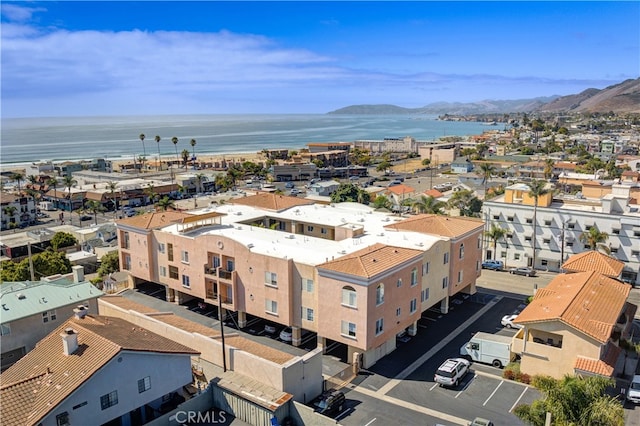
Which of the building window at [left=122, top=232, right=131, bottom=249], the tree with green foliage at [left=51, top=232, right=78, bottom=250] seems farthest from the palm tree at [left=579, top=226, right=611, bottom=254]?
the tree with green foliage at [left=51, top=232, right=78, bottom=250]

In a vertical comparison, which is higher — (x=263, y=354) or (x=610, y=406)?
(x=610, y=406)

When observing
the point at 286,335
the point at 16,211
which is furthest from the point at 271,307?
the point at 16,211

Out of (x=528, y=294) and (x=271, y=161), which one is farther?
(x=271, y=161)

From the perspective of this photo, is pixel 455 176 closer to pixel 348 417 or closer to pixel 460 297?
pixel 460 297

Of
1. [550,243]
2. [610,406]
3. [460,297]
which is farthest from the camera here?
[550,243]

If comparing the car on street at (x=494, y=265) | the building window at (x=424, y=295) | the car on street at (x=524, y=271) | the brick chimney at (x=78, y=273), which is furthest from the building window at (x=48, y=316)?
the car on street at (x=524, y=271)

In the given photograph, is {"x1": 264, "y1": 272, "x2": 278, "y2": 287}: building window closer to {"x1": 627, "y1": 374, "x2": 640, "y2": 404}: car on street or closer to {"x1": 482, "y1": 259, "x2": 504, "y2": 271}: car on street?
{"x1": 627, "y1": 374, "x2": 640, "y2": 404}: car on street

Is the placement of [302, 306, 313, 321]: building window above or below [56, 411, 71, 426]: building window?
below

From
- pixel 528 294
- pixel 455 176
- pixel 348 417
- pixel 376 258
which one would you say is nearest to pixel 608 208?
pixel 528 294
